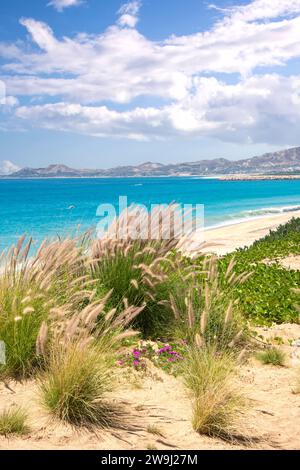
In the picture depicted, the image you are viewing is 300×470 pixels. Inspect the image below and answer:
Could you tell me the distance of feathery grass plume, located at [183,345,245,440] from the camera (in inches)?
180

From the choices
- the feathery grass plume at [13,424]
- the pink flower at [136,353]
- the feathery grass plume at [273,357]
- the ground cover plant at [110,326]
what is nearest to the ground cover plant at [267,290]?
the ground cover plant at [110,326]

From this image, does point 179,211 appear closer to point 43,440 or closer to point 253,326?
point 253,326

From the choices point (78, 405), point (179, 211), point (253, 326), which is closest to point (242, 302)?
point (253, 326)

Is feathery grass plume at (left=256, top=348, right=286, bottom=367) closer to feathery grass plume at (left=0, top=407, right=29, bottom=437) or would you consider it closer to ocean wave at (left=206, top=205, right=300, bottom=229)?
feathery grass plume at (left=0, top=407, right=29, bottom=437)

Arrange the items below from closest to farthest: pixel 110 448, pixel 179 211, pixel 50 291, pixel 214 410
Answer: pixel 110 448, pixel 214 410, pixel 50 291, pixel 179 211

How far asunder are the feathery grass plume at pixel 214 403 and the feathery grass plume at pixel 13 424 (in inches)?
58.9

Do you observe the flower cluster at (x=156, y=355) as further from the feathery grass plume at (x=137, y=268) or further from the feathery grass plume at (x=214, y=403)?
the feathery grass plume at (x=214, y=403)

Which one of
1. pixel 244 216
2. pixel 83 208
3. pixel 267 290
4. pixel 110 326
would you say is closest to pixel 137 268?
pixel 110 326

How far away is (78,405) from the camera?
464 cm

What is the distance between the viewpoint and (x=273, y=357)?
6.55 metres

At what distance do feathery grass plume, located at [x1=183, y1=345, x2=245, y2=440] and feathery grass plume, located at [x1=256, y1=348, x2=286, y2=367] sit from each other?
160 centimetres

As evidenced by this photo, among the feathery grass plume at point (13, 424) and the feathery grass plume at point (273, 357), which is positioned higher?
the feathery grass plume at point (13, 424)

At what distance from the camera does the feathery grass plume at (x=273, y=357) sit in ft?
21.5

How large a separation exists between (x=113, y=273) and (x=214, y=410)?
271 cm
